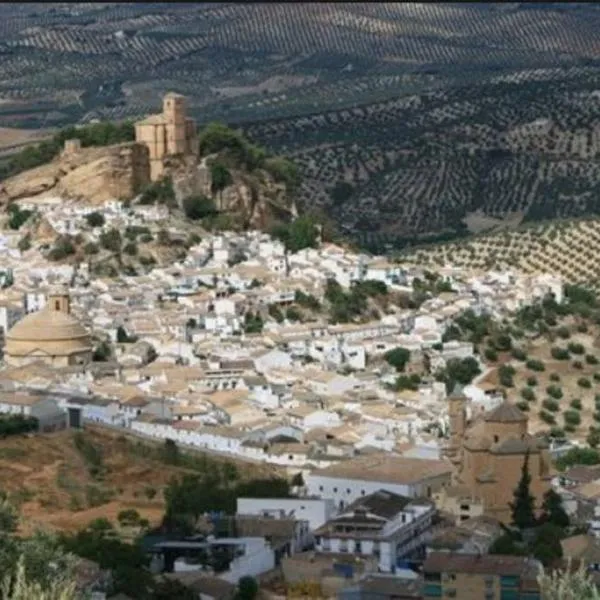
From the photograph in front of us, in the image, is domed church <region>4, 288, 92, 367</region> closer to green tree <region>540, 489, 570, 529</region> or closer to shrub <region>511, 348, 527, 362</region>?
shrub <region>511, 348, 527, 362</region>

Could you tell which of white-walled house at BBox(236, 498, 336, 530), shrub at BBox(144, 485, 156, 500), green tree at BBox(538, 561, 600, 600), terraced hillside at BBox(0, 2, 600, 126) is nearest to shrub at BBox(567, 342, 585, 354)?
shrub at BBox(144, 485, 156, 500)

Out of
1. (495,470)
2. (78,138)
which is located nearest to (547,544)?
(495,470)

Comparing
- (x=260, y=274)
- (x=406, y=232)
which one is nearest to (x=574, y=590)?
(x=260, y=274)

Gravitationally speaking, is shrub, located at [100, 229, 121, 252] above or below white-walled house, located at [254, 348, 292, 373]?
above

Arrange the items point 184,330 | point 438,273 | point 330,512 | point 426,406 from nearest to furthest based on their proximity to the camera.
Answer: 1. point 330,512
2. point 426,406
3. point 184,330
4. point 438,273

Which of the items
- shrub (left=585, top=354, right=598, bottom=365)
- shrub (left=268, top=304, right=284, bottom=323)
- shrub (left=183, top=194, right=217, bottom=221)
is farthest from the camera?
shrub (left=183, top=194, right=217, bottom=221)

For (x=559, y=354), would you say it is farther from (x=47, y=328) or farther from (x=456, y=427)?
(x=456, y=427)

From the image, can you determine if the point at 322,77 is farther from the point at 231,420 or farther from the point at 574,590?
the point at 574,590
